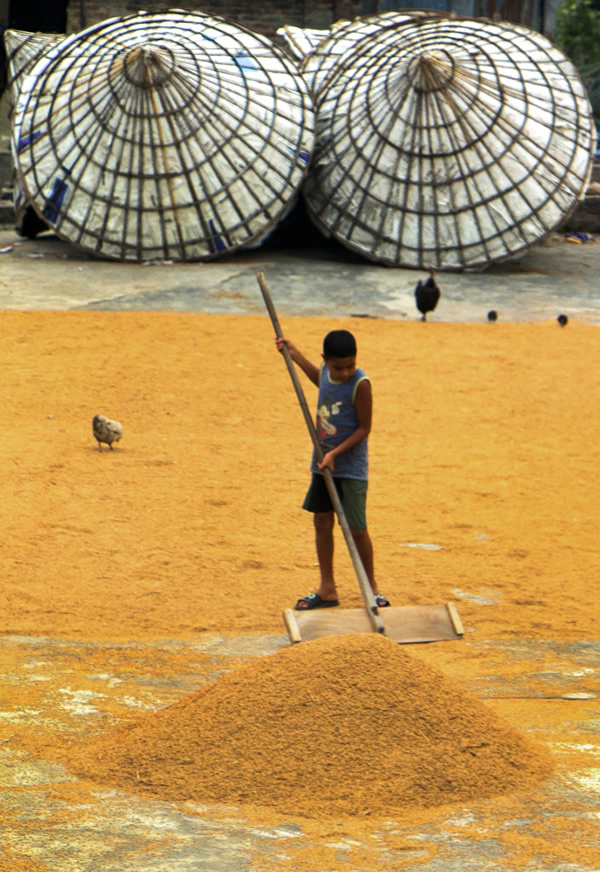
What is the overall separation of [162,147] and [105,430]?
19.5ft

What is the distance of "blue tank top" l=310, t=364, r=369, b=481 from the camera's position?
5.25 meters

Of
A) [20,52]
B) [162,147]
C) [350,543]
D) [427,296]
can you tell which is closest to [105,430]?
[350,543]

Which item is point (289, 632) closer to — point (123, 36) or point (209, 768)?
point (209, 768)

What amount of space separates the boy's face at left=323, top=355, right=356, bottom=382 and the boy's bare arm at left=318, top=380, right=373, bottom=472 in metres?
0.08

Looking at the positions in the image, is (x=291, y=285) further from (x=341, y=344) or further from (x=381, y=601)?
(x=381, y=601)

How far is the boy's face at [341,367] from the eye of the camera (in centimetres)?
515

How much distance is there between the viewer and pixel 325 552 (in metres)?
5.30

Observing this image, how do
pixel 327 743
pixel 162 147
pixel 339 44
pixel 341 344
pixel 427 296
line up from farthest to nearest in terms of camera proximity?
pixel 339 44, pixel 162 147, pixel 427 296, pixel 341 344, pixel 327 743

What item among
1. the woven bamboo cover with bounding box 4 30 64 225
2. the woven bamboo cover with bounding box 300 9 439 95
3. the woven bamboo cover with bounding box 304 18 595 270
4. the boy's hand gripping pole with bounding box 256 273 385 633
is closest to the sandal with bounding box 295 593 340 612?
the boy's hand gripping pole with bounding box 256 273 385 633

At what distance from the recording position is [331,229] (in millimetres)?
13211

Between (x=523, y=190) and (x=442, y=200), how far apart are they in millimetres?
897

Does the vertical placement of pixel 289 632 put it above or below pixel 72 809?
below

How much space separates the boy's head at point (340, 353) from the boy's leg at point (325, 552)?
24.7 inches

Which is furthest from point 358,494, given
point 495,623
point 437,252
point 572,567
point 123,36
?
point 123,36
